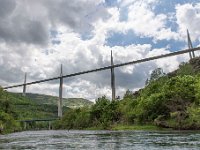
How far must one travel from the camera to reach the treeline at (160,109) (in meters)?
53.7

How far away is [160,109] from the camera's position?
63.8 m

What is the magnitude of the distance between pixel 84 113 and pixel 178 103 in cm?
4853

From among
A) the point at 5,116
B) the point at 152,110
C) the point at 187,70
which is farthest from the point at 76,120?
the point at 5,116

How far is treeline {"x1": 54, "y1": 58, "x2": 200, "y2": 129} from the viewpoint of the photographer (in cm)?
5365

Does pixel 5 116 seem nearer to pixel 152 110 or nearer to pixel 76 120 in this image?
pixel 152 110

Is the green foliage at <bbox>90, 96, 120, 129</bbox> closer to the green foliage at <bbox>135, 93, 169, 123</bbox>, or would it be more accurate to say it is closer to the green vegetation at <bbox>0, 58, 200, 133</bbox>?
the green vegetation at <bbox>0, 58, 200, 133</bbox>

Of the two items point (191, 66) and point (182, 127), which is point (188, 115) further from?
point (191, 66)

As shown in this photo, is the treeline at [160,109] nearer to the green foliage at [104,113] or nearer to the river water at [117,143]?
the green foliage at [104,113]

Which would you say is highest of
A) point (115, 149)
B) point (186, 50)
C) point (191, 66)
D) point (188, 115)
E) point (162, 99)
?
point (186, 50)

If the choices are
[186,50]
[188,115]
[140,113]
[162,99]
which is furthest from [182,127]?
[186,50]

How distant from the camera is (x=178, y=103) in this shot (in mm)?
60062

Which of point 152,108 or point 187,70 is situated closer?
point 152,108

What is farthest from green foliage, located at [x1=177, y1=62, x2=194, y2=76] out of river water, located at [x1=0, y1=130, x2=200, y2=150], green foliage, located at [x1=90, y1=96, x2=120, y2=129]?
river water, located at [x1=0, y1=130, x2=200, y2=150]

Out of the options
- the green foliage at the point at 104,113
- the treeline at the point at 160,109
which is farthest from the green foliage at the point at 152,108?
the green foliage at the point at 104,113
